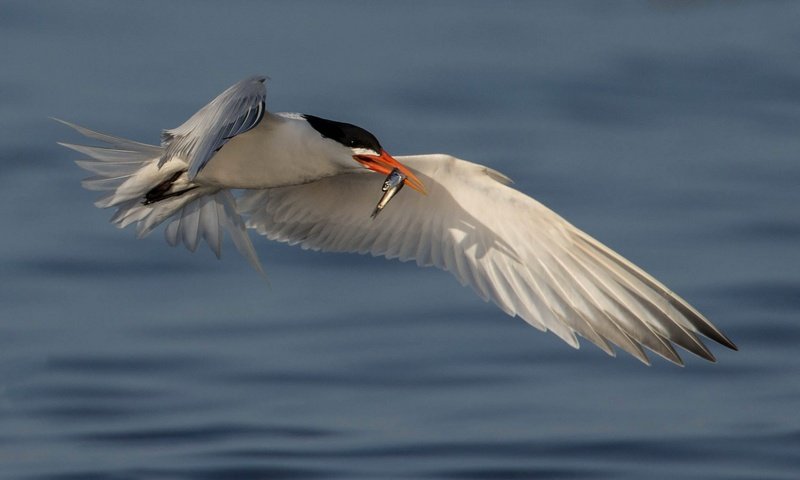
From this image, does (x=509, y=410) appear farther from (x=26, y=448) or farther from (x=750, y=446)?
(x=26, y=448)

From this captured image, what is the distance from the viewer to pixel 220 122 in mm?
8031

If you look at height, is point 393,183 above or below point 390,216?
above

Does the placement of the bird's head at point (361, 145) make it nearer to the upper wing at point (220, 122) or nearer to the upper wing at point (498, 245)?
the upper wing at point (498, 245)

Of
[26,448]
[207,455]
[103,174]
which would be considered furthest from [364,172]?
[26,448]

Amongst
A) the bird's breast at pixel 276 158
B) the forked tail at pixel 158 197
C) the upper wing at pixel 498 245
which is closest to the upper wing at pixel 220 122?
the bird's breast at pixel 276 158

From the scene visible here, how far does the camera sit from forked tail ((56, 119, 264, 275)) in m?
9.13

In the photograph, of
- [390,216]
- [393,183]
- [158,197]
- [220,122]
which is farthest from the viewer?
[390,216]

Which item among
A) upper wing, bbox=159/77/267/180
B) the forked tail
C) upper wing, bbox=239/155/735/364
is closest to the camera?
upper wing, bbox=159/77/267/180

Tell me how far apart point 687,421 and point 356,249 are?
9.54 ft

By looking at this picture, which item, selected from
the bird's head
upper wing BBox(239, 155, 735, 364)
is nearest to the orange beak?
the bird's head

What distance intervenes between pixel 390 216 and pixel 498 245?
596mm

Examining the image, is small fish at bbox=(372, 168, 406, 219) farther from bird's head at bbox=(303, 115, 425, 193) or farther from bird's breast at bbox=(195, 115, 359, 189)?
bird's breast at bbox=(195, 115, 359, 189)

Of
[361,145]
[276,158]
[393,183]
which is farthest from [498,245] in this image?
[276,158]

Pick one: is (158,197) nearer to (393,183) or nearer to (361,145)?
(361,145)
